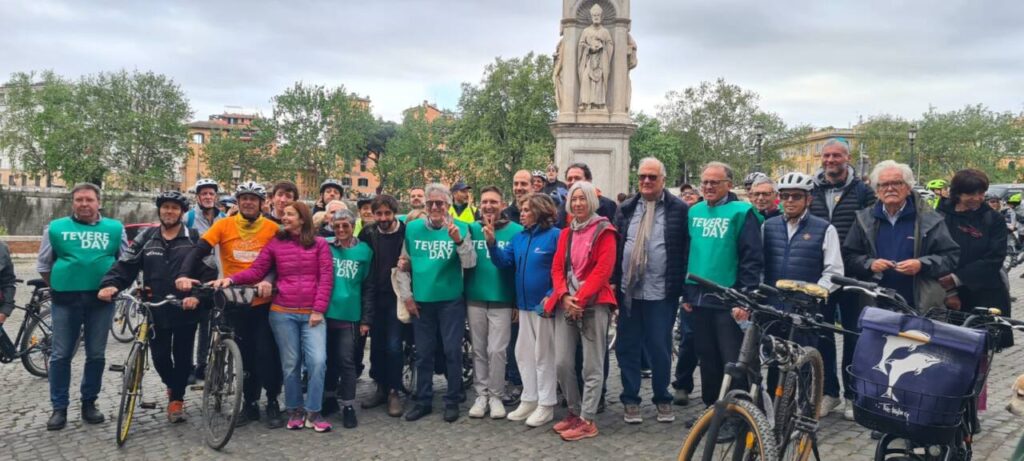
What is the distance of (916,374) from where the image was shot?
353cm

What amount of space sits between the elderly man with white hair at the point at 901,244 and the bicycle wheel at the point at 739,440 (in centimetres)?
240

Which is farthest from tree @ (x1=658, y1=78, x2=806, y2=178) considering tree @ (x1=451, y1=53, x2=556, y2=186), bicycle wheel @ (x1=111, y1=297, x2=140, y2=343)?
bicycle wheel @ (x1=111, y1=297, x2=140, y2=343)

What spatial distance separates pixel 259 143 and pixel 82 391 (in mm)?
72078

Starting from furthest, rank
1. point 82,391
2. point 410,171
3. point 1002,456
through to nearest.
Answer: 1. point 410,171
2. point 82,391
3. point 1002,456

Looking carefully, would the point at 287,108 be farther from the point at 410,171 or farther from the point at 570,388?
the point at 570,388

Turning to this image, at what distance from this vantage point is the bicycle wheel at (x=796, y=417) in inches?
151

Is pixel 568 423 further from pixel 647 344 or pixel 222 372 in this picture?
pixel 222 372

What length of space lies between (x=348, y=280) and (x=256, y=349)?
0.94 meters

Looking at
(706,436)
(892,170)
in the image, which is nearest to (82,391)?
(706,436)

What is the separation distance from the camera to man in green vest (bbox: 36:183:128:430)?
19.7 feet

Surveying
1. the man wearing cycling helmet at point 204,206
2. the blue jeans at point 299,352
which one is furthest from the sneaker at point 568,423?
the man wearing cycling helmet at point 204,206

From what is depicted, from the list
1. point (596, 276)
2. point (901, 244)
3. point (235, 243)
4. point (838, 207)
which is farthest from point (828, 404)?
point (235, 243)

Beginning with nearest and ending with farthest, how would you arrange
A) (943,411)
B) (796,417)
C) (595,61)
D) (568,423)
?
1. (943,411)
2. (796,417)
3. (568,423)
4. (595,61)

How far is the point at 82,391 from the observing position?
614 cm
